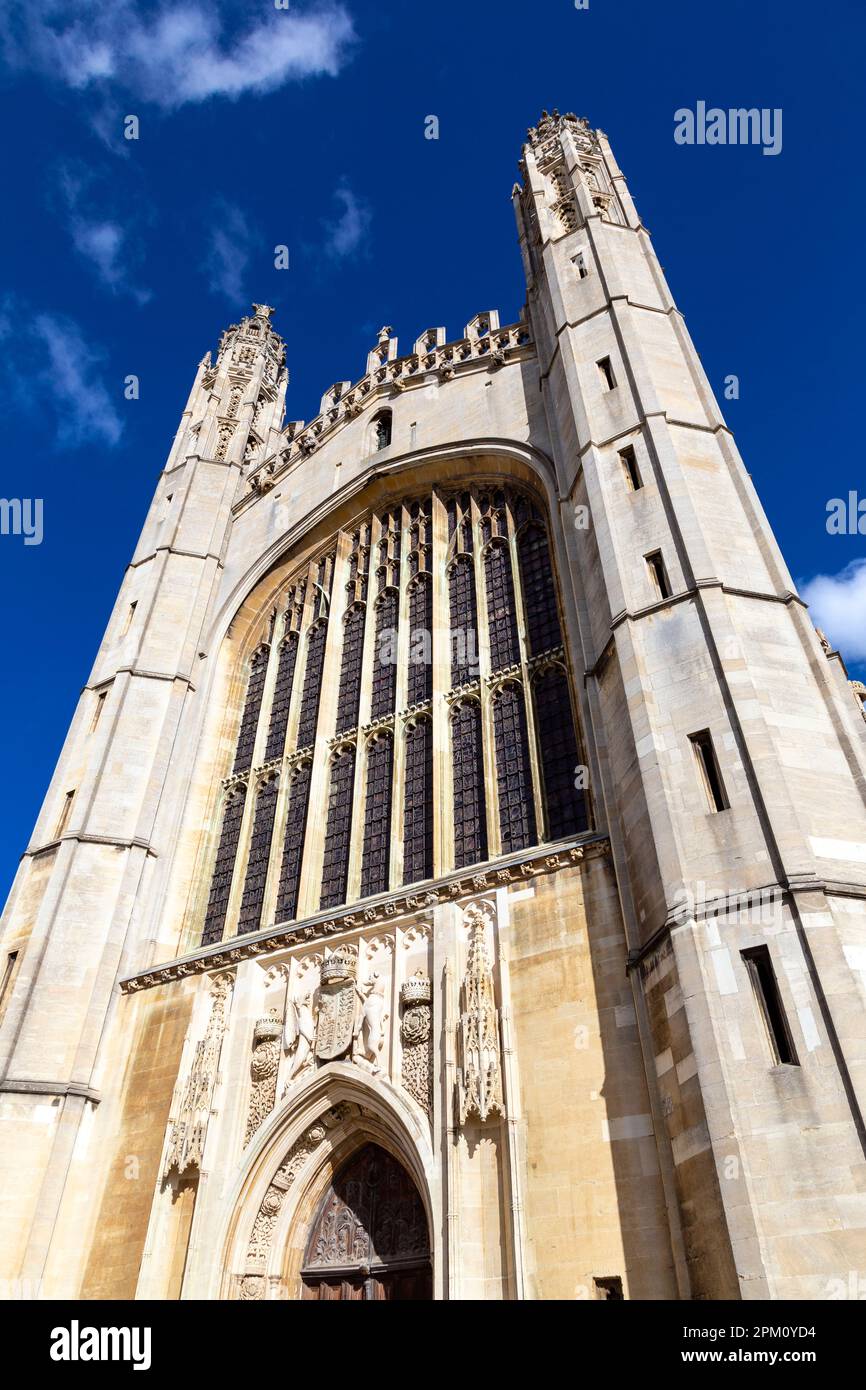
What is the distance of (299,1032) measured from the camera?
1126 cm

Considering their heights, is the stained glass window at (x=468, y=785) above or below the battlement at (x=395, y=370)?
below

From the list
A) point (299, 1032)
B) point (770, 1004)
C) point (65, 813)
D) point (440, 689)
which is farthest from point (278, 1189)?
point (65, 813)

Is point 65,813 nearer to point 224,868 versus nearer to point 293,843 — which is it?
point 224,868

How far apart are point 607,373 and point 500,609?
151 inches

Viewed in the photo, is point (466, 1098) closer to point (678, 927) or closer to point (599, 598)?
point (678, 927)

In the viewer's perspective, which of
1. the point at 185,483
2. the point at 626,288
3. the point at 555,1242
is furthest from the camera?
the point at 185,483

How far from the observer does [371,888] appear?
43.0 ft

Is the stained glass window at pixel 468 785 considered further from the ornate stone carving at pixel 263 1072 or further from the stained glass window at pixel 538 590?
the ornate stone carving at pixel 263 1072

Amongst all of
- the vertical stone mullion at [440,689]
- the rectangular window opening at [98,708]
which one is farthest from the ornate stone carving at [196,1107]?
the rectangular window opening at [98,708]

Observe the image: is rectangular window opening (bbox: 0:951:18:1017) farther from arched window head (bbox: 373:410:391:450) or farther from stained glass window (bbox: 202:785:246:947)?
arched window head (bbox: 373:410:391:450)

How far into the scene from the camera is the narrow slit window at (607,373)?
555 inches

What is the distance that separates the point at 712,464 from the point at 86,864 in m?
10.3

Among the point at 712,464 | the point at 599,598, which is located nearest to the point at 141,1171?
the point at 599,598

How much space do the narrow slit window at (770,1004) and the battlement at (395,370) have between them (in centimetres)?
1285
